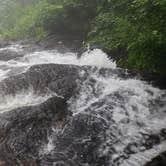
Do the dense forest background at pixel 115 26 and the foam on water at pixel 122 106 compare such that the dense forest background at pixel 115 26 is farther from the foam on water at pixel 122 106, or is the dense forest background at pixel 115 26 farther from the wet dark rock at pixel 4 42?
the wet dark rock at pixel 4 42

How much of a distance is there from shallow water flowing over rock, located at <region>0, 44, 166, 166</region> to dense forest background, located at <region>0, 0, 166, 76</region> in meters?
0.91

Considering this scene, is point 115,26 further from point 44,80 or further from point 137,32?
point 44,80

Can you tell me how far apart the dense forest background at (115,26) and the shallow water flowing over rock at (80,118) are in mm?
909

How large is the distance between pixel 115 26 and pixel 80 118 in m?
4.65

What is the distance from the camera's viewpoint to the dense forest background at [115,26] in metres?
8.39

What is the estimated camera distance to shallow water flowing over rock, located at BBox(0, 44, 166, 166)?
7.07m

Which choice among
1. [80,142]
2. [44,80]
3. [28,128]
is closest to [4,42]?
[44,80]

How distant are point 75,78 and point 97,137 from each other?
94.6 inches

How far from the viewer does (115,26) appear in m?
11.5

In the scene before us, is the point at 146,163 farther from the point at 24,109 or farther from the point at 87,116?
the point at 24,109

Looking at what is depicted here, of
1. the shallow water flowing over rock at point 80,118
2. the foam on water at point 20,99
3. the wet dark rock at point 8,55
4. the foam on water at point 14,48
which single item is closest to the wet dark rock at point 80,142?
the shallow water flowing over rock at point 80,118

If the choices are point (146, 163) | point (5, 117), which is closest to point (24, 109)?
point (5, 117)

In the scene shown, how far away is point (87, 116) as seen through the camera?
790 centimetres

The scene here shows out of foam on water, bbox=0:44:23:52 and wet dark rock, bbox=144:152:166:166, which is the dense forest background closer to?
foam on water, bbox=0:44:23:52
